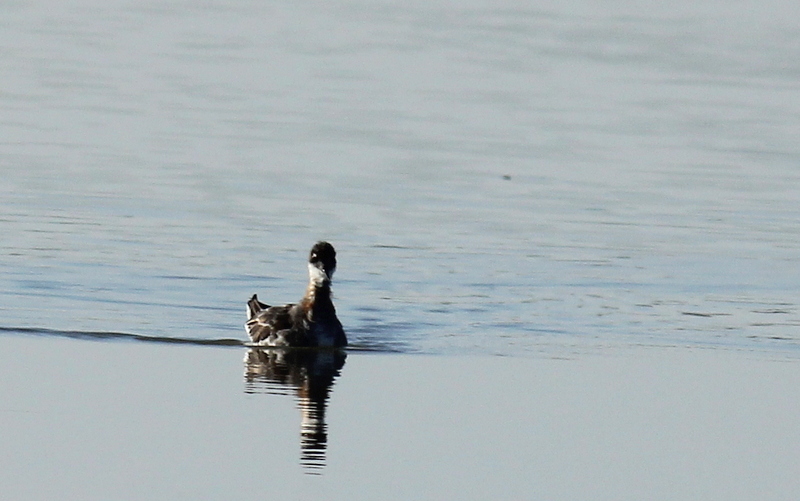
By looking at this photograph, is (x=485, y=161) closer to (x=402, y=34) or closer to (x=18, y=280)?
(x=18, y=280)

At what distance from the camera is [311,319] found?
19.0 m

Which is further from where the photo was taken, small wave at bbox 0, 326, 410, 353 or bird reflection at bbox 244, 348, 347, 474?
small wave at bbox 0, 326, 410, 353

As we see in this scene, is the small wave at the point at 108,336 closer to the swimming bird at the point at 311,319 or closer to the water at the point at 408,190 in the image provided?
the water at the point at 408,190

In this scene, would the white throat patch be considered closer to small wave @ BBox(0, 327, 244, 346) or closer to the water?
the water

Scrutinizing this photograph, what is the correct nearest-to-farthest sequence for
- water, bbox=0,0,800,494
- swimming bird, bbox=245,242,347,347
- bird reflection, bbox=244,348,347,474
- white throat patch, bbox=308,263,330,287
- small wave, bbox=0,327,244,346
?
bird reflection, bbox=244,348,347,474
small wave, bbox=0,327,244,346
swimming bird, bbox=245,242,347,347
white throat patch, bbox=308,263,330,287
water, bbox=0,0,800,494

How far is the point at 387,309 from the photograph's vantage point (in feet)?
68.7

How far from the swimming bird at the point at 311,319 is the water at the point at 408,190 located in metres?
0.41

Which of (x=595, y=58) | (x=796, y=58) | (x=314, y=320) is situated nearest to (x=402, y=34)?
(x=595, y=58)

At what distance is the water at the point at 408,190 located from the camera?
2050cm

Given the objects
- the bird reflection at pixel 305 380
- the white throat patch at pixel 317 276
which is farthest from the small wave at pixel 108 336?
the white throat patch at pixel 317 276

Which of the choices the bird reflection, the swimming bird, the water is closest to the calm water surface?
the water

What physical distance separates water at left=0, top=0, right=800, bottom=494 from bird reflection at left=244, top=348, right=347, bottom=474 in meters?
0.65

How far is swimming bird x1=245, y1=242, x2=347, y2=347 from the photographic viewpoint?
61.9 ft

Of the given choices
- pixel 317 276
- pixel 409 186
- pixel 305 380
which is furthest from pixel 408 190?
pixel 305 380
